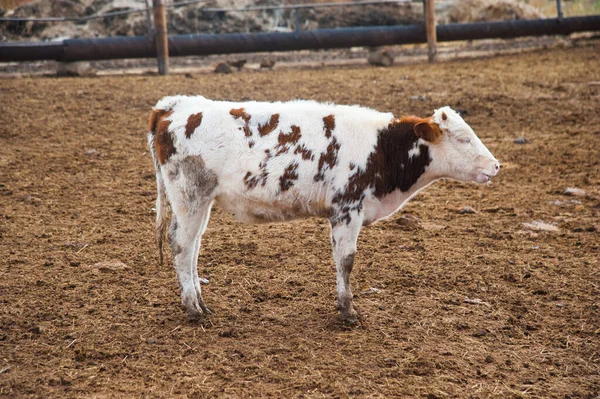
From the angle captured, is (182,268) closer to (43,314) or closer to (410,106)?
(43,314)

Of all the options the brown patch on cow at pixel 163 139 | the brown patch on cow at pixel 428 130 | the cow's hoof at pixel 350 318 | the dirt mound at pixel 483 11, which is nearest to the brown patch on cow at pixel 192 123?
the brown patch on cow at pixel 163 139

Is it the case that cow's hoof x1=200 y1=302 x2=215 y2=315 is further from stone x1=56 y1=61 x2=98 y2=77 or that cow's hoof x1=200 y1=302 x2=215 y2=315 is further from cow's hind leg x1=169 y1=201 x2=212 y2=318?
stone x1=56 y1=61 x2=98 y2=77

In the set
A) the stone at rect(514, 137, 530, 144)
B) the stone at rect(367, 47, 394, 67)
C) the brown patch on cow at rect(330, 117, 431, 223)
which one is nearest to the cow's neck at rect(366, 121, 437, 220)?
the brown patch on cow at rect(330, 117, 431, 223)

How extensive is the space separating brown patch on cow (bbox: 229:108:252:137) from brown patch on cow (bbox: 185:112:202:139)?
0.72ft

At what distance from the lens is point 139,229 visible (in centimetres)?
695

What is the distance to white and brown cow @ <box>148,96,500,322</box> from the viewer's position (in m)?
4.98

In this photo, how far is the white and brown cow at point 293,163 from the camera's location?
4.98 meters

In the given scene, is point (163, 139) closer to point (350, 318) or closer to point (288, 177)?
point (288, 177)

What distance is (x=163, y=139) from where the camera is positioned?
5.06m

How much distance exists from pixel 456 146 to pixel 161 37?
30.5ft

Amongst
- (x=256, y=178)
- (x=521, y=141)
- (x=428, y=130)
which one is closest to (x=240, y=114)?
(x=256, y=178)

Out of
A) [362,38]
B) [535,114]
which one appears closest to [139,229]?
[535,114]

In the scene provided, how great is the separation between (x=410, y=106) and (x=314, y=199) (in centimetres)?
650

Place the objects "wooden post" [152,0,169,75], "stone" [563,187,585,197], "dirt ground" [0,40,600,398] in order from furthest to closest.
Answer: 1. "wooden post" [152,0,169,75]
2. "stone" [563,187,585,197]
3. "dirt ground" [0,40,600,398]
